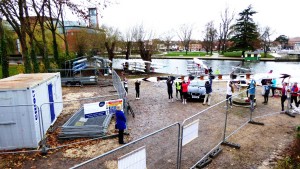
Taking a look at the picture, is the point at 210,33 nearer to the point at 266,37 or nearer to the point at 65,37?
the point at 266,37

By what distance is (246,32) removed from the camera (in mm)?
61688

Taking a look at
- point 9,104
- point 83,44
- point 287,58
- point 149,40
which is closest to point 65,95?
point 9,104

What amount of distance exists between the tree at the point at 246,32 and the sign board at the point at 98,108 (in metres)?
59.8

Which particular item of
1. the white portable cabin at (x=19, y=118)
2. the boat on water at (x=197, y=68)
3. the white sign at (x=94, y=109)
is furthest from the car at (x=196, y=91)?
the boat on water at (x=197, y=68)

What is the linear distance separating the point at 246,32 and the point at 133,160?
65.3 m

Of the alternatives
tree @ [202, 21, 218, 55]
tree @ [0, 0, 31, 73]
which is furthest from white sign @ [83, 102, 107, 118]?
tree @ [202, 21, 218, 55]

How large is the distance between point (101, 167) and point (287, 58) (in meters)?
67.8

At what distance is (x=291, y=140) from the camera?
902 centimetres

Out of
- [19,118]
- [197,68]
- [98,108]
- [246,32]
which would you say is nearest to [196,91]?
[98,108]

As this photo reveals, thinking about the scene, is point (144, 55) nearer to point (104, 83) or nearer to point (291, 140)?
point (104, 83)

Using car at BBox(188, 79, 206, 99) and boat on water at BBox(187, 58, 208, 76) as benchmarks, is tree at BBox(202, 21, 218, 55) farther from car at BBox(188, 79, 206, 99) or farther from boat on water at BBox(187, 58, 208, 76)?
car at BBox(188, 79, 206, 99)

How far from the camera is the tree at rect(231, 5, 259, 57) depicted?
61.3 metres

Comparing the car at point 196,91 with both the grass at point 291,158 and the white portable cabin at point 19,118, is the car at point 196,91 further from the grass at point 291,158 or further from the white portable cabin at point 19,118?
the white portable cabin at point 19,118

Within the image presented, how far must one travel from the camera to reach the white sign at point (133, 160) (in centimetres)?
395
